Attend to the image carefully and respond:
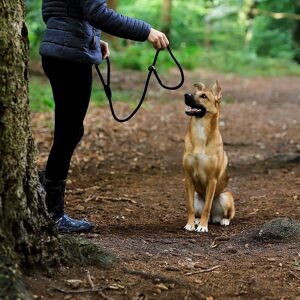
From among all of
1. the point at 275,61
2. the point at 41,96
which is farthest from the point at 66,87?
the point at 275,61

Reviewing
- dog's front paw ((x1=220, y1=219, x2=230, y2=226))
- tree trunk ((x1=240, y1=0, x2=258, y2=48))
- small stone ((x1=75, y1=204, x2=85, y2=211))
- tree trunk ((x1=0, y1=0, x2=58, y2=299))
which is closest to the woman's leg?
tree trunk ((x1=0, y1=0, x2=58, y2=299))

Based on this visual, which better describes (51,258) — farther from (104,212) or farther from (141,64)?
(141,64)

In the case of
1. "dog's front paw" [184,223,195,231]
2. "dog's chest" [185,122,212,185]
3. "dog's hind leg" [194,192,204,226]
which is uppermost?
"dog's chest" [185,122,212,185]

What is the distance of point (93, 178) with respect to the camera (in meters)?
7.93

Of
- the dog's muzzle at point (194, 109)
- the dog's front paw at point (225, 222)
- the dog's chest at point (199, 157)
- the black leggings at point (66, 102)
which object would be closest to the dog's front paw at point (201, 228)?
the dog's front paw at point (225, 222)

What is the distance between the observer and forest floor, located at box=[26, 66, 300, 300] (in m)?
3.71

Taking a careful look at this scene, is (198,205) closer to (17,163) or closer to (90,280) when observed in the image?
(90,280)

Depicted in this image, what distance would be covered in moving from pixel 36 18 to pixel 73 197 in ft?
41.2

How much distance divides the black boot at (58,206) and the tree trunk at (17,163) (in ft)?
4.01

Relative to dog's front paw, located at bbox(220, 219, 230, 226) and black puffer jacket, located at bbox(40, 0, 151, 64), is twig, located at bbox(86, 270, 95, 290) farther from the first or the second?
dog's front paw, located at bbox(220, 219, 230, 226)

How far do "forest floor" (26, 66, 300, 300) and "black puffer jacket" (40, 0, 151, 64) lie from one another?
1.47 meters

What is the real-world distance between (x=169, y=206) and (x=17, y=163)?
10.9ft

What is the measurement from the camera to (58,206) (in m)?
4.96

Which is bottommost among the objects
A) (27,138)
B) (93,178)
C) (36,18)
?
(93,178)
